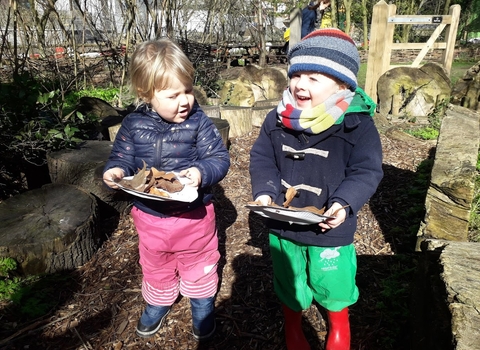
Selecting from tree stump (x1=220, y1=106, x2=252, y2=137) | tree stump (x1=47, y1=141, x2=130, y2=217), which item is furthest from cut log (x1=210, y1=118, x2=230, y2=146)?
tree stump (x1=47, y1=141, x2=130, y2=217)

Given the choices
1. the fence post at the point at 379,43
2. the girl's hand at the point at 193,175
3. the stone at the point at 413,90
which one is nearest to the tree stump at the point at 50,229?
the girl's hand at the point at 193,175

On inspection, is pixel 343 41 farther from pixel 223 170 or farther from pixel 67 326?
pixel 67 326

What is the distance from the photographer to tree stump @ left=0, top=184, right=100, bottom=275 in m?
2.72

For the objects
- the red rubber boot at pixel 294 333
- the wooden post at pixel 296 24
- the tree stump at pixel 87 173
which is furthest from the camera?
the wooden post at pixel 296 24

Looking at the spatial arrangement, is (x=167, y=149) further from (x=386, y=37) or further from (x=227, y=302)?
(x=386, y=37)

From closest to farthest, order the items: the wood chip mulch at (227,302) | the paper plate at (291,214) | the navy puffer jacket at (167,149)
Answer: the paper plate at (291,214) → the navy puffer jacket at (167,149) → the wood chip mulch at (227,302)

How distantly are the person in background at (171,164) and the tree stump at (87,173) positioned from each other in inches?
58.3

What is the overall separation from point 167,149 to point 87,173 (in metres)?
1.87

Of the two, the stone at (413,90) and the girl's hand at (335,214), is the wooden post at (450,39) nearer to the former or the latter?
the stone at (413,90)

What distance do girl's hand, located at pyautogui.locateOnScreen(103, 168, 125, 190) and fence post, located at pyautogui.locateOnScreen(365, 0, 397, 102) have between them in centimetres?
612

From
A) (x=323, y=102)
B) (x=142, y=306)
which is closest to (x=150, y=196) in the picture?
(x=323, y=102)

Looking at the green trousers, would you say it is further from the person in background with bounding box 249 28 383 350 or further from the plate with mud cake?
the plate with mud cake

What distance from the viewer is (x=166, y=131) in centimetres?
200

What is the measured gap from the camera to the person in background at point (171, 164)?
1876 millimetres
